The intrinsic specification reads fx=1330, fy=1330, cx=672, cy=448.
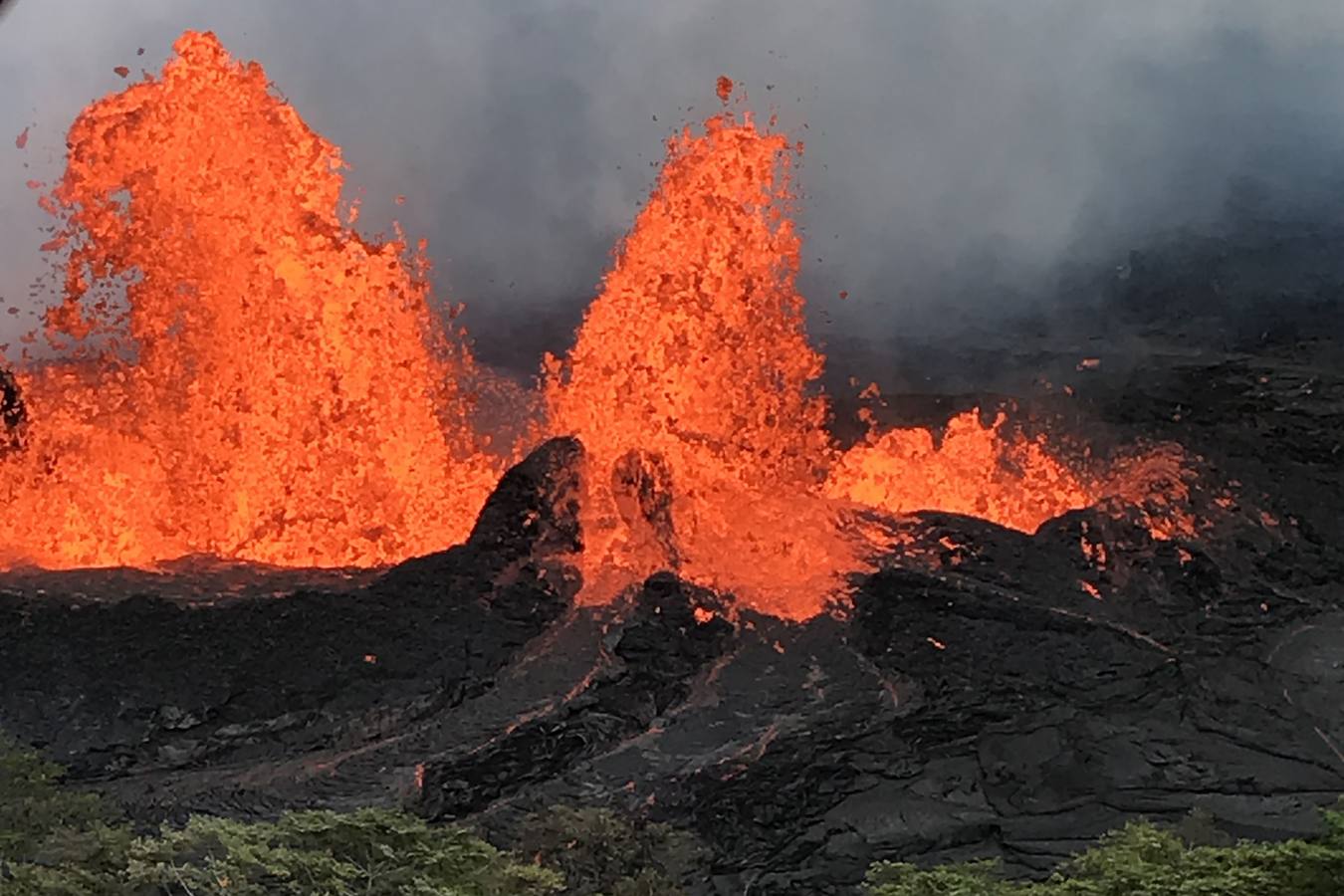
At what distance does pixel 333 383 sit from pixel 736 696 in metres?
7.45

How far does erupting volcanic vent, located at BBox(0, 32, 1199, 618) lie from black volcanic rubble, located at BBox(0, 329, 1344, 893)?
6.42 feet

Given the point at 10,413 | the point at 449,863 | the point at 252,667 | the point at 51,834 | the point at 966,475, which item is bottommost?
the point at 449,863

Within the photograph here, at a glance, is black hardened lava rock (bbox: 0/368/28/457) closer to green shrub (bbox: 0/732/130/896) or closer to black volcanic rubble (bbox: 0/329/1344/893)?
black volcanic rubble (bbox: 0/329/1344/893)

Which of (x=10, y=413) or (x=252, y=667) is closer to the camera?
(x=252, y=667)

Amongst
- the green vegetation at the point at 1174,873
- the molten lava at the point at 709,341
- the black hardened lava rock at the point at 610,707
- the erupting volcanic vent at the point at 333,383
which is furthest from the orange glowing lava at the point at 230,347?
the green vegetation at the point at 1174,873

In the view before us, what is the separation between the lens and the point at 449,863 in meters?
8.84

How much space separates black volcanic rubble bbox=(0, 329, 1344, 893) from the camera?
11984mm

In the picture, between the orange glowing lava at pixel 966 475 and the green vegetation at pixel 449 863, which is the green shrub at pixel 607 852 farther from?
the orange glowing lava at pixel 966 475

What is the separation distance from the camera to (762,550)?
14891 mm

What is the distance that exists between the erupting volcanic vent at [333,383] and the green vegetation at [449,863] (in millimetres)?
5297

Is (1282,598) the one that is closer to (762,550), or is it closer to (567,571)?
(762,550)

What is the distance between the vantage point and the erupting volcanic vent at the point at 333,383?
16.4 metres

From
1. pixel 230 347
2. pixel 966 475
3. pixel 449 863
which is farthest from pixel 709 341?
pixel 449 863

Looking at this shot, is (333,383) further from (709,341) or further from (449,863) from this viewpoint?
(449,863)
